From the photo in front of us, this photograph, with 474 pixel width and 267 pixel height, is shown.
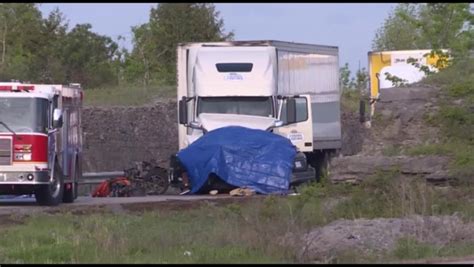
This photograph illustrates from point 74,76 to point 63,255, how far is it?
38.7 metres

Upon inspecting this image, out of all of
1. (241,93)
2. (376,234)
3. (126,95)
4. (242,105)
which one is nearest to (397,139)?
(241,93)

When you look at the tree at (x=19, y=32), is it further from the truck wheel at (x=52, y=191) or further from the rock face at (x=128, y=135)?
the truck wheel at (x=52, y=191)

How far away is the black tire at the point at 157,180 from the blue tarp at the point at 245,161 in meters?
1.62

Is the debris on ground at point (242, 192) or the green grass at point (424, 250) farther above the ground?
the debris on ground at point (242, 192)

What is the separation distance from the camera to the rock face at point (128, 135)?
4297cm

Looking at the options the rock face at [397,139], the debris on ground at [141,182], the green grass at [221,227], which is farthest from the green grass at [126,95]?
the green grass at [221,227]

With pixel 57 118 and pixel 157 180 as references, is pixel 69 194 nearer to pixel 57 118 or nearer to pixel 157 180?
pixel 57 118

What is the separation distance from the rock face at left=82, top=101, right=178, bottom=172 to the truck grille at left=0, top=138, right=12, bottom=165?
1595 cm

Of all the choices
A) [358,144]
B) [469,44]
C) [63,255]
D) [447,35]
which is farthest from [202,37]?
[63,255]

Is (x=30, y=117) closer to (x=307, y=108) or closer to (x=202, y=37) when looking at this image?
(x=307, y=108)

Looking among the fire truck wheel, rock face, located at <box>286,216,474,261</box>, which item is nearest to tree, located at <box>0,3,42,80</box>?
the fire truck wheel

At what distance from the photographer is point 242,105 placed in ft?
106

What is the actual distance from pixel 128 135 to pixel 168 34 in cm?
1451

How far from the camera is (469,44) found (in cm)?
3027
